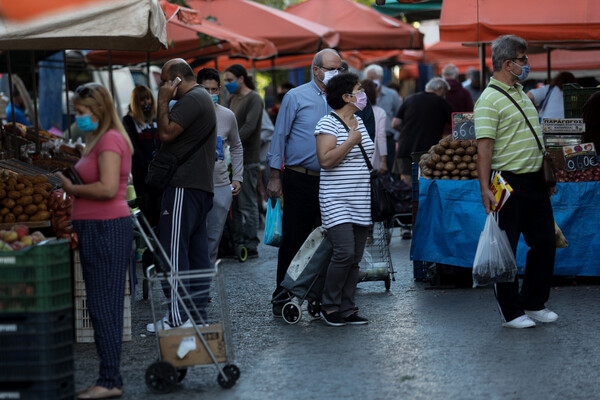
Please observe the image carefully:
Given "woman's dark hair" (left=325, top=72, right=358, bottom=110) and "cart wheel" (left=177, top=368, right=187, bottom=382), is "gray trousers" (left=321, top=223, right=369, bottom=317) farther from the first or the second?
"cart wheel" (left=177, top=368, right=187, bottom=382)

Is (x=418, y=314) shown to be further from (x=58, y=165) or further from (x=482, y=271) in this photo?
(x=58, y=165)

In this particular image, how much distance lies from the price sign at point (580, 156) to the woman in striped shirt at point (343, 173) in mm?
2368

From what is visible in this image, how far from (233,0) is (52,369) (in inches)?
483

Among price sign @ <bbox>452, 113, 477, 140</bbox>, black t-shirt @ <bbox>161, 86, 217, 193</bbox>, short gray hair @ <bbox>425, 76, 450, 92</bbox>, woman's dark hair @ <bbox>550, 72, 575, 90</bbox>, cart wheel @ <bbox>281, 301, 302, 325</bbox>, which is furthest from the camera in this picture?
short gray hair @ <bbox>425, 76, 450, 92</bbox>

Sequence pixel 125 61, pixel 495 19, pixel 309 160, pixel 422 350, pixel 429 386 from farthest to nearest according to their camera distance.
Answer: pixel 125 61, pixel 495 19, pixel 309 160, pixel 422 350, pixel 429 386

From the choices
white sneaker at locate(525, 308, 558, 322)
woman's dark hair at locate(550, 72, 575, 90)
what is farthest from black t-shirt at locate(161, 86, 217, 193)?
woman's dark hair at locate(550, 72, 575, 90)

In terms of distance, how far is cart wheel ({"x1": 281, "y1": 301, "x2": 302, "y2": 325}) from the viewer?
24.6 feet

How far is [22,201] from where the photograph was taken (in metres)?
7.11

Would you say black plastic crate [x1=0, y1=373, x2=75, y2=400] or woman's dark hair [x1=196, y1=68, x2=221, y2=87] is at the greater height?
woman's dark hair [x1=196, y1=68, x2=221, y2=87]

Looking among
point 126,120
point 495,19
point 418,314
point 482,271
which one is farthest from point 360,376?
point 495,19

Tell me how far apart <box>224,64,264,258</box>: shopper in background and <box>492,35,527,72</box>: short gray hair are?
444 centimetres

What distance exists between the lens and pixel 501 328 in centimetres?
718

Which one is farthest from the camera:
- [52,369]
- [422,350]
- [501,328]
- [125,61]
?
[125,61]

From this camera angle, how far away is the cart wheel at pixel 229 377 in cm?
563
